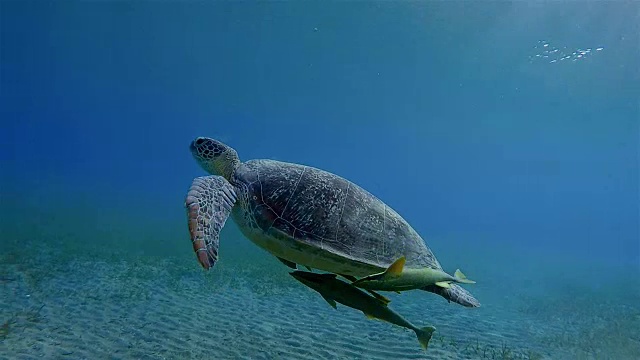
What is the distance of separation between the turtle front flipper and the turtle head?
0.57 meters

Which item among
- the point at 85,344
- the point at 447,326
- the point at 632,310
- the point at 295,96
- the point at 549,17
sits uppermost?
the point at 295,96

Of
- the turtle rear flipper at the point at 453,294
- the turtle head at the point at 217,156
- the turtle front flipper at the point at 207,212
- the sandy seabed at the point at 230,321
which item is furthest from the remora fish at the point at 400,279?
the sandy seabed at the point at 230,321

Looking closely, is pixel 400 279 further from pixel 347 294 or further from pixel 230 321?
pixel 230 321

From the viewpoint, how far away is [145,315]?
635cm

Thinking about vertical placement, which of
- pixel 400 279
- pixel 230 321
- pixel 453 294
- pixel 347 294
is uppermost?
pixel 453 294

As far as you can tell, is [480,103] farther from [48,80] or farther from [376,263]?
[48,80]

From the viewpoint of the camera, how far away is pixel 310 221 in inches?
127

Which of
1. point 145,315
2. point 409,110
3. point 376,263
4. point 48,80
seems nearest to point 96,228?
point 145,315

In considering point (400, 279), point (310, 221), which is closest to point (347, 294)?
point (400, 279)

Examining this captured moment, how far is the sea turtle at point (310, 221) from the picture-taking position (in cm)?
312

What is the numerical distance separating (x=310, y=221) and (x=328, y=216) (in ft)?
0.54

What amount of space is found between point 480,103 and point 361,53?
51.8ft

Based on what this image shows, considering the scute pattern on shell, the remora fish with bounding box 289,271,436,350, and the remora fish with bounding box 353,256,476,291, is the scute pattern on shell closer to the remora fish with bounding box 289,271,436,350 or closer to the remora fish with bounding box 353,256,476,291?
the remora fish with bounding box 289,271,436,350

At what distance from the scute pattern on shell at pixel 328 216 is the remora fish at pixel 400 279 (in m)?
0.63
